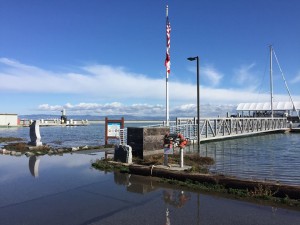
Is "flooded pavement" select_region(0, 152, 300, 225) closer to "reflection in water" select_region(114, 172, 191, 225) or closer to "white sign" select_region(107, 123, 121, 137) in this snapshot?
"reflection in water" select_region(114, 172, 191, 225)

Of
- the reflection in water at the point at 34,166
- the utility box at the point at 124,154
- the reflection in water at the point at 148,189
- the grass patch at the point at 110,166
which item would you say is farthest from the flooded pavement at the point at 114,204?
the utility box at the point at 124,154

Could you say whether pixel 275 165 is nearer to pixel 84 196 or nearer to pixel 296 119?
pixel 84 196

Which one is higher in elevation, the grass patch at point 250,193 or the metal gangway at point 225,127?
the metal gangway at point 225,127

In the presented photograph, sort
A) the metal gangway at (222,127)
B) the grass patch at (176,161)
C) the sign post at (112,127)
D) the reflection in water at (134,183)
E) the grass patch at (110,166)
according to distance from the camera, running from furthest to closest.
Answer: the metal gangway at (222,127), the sign post at (112,127), the grass patch at (176,161), the grass patch at (110,166), the reflection in water at (134,183)

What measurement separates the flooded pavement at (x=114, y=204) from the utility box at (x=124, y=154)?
9.26 ft

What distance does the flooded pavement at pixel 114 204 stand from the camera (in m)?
6.44

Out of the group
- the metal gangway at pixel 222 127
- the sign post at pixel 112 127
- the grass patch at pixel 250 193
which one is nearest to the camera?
the grass patch at pixel 250 193

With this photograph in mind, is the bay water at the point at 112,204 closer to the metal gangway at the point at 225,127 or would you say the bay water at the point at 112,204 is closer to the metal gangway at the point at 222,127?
the metal gangway at the point at 222,127

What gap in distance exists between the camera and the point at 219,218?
21.5 ft

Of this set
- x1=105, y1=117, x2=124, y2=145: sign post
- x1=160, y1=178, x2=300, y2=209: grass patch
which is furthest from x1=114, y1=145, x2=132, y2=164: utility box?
x1=105, y1=117, x2=124, y2=145: sign post

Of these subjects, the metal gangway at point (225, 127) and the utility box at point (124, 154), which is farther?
the metal gangway at point (225, 127)

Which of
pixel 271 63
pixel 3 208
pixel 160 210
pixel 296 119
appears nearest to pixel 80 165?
pixel 3 208

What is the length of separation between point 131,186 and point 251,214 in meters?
3.98

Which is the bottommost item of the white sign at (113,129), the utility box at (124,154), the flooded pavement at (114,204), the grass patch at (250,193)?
the flooded pavement at (114,204)
